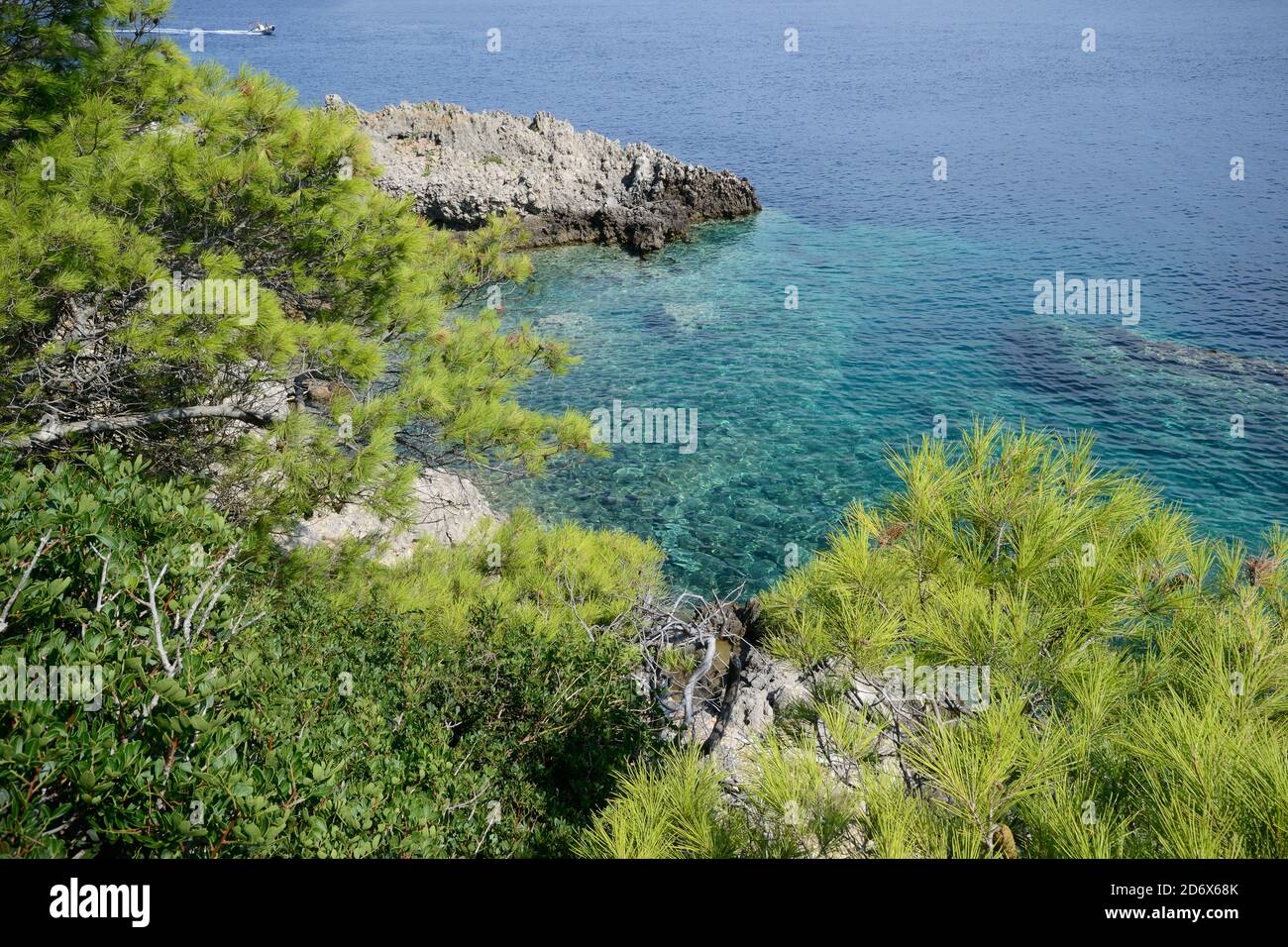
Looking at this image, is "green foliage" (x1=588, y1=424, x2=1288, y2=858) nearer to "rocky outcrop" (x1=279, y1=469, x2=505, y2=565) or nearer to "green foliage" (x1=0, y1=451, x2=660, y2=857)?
"green foliage" (x1=0, y1=451, x2=660, y2=857)

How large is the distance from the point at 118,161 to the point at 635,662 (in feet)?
21.6

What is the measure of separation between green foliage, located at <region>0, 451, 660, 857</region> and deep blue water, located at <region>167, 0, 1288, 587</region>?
8.20 metres

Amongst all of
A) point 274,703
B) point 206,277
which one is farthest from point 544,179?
point 274,703

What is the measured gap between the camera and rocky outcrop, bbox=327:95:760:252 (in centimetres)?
3394

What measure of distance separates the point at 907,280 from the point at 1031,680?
27788 mm

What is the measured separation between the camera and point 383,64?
78562 millimetres

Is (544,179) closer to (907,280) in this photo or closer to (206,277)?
(907,280)

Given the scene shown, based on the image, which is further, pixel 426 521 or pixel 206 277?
pixel 426 521

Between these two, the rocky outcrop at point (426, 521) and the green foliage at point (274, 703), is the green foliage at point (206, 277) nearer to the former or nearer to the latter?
the green foliage at point (274, 703)

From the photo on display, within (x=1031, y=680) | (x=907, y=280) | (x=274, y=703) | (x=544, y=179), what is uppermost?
(x=544, y=179)

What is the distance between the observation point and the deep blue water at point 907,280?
59.3 ft

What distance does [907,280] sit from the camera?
29953 mm

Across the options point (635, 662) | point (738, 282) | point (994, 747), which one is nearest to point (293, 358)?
point (635, 662)
